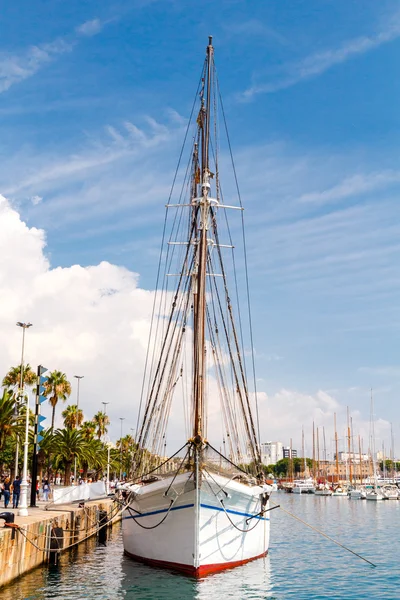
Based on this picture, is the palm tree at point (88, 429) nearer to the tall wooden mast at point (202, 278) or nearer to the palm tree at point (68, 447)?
the palm tree at point (68, 447)

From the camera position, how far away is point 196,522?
23.8 meters

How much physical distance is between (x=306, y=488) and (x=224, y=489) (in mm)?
133786

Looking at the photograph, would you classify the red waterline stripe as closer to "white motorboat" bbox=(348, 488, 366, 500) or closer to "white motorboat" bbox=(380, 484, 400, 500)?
"white motorboat" bbox=(380, 484, 400, 500)

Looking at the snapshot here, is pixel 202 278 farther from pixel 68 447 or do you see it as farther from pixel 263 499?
pixel 68 447

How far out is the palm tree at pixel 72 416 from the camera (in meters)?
79.9

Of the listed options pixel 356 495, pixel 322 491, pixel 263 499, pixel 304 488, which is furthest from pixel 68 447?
pixel 304 488

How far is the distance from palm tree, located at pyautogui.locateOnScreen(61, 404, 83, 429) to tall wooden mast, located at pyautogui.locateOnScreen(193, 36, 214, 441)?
2095 inches

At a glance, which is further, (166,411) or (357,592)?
(166,411)

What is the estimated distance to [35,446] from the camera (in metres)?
36.0

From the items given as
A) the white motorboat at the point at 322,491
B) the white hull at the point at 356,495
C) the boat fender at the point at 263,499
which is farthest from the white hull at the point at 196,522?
the white motorboat at the point at 322,491

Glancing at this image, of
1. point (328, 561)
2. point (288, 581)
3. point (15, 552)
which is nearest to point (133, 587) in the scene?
point (15, 552)

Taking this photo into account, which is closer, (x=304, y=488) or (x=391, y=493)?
(x=391, y=493)

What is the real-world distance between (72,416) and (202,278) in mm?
55724

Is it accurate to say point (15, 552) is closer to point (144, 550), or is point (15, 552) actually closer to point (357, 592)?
point (144, 550)
